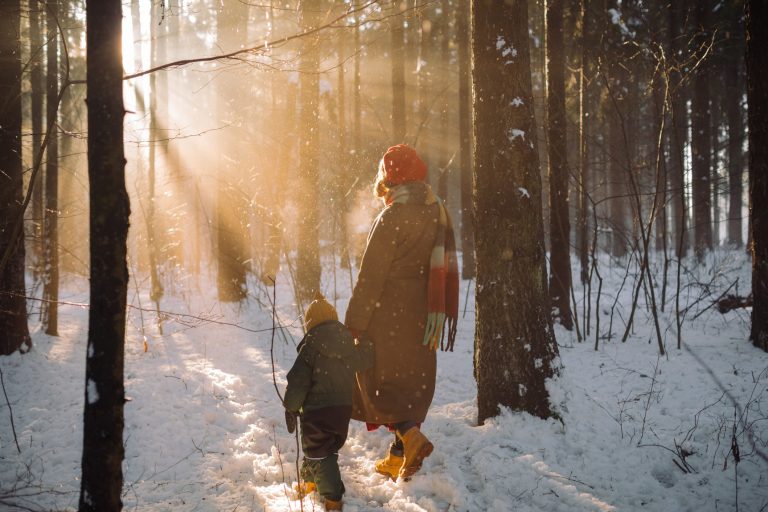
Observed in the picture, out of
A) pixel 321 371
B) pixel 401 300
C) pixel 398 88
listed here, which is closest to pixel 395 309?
pixel 401 300

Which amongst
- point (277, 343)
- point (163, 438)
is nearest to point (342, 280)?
point (277, 343)

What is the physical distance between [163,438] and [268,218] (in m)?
6.18

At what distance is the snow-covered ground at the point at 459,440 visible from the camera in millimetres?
2824

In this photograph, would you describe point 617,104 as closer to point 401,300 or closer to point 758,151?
point 758,151

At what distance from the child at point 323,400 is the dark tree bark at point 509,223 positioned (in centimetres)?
127

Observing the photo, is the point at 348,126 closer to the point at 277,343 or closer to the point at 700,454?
the point at 277,343

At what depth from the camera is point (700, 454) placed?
123 inches

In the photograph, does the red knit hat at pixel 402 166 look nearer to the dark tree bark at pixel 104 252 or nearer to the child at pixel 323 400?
the child at pixel 323 400

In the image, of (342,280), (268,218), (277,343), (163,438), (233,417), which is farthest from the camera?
(342,280)

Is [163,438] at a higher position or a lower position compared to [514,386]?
lower

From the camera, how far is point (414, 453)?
9.96 ft

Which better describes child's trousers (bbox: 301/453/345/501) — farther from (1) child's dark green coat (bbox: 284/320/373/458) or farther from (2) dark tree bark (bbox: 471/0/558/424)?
(2) dark tree bark (bbox: 471/0/558/424)

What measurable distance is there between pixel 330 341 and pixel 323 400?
0.38 m

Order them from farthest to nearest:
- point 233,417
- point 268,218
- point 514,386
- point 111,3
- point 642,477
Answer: point 268,218
point 233,417
point 514,386
point 642,477
point 111,3
